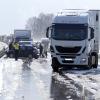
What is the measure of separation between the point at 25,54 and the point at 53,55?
16.3 metres

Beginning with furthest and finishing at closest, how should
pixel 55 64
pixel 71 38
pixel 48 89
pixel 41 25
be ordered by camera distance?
pixel 41 25 < pixel 55 64 < pixel 71 38 < pixel 48 89

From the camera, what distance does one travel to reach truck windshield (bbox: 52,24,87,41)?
27.8m

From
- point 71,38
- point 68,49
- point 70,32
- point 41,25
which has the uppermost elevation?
point 70,32

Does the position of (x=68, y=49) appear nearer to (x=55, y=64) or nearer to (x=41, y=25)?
(x=55, y=64)

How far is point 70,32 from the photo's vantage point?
27.9m

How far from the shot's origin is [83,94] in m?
16.1

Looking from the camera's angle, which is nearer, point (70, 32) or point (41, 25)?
point (70, 32)

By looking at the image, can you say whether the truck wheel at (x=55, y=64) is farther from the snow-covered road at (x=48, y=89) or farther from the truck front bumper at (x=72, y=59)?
the snow-covered road at (x=48, y=89)

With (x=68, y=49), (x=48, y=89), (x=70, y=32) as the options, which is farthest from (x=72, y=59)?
(x=48, y=89)

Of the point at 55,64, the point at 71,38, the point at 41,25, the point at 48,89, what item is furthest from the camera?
the point at 41,25

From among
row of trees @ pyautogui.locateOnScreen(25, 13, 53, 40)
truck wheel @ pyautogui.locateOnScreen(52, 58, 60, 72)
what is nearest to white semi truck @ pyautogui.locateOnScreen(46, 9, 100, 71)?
truck wheel @ pyautogui.locateOnScreen(52, 58, 60, 72)

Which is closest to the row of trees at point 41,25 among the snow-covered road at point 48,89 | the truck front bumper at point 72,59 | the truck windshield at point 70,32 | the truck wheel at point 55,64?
the truck wheel at point 55,64

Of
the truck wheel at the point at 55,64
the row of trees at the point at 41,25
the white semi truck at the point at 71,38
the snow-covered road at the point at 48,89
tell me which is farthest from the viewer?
the row of trees at the point at 41,25

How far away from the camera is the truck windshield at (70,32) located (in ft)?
91.0
